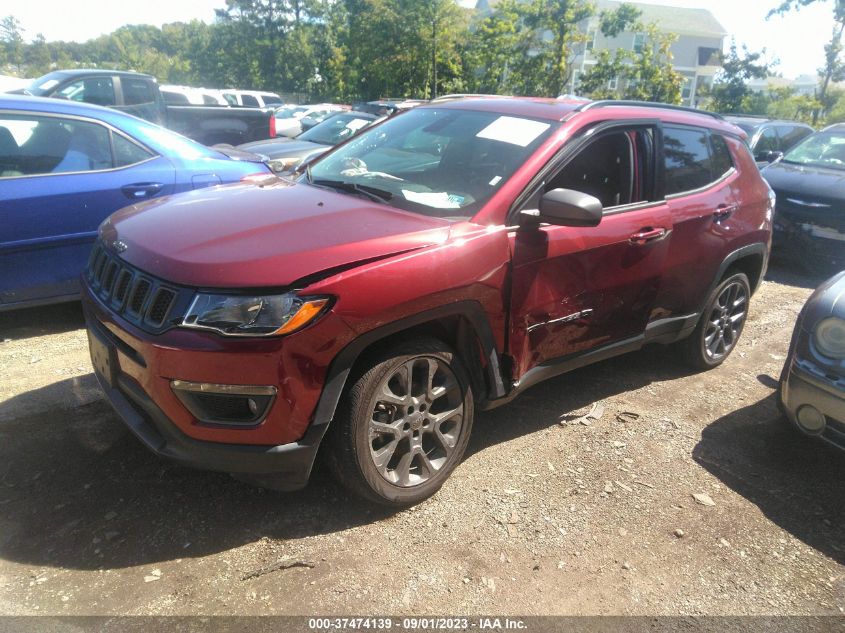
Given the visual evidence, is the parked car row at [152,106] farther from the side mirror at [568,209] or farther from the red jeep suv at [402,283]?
the side mirror at [568,209]

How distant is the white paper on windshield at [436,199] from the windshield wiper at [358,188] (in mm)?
103

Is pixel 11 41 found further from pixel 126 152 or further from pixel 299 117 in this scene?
pixel 126 152

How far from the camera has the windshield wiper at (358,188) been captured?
10.5 ft

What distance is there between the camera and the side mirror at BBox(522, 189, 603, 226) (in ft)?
9.64

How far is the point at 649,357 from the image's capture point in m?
4.93

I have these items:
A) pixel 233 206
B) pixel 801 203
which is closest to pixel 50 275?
pixel 233 206

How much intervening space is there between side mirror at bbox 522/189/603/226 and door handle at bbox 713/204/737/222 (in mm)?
1588

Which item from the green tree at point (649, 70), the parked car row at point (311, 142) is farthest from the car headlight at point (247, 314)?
the green tree at point (649, 70)

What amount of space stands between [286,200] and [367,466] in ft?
4.32

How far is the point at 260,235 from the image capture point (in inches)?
104

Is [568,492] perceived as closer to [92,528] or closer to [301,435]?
[301,435]

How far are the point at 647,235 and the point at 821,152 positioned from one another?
6.56m

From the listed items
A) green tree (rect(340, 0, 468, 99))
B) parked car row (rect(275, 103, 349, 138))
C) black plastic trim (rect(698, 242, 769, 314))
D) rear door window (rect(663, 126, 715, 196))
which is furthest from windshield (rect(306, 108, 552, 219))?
green tree (rect(340, 0, 468, 99))

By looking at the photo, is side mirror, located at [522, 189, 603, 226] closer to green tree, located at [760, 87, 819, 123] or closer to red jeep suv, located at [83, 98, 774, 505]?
red jeep suv, located at [83, 98, 774, 505]
